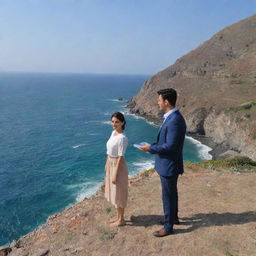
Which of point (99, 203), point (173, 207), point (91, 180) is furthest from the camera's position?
point (91, 180)

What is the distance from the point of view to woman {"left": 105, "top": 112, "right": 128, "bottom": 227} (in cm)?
687

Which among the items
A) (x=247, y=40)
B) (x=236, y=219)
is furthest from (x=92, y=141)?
(x=247, y=40)

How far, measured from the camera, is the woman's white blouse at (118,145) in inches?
268

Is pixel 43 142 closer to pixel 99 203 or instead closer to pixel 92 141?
pixel 92 141

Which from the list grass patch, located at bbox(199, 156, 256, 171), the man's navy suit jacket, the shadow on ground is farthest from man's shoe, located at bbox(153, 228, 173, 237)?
grass patch, located at bbox(199, 156, 256, 171)

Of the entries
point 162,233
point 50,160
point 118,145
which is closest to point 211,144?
point 50,160

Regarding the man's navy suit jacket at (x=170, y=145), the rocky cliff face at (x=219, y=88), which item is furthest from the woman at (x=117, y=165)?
the rocky cliff face at (x=219, y=88)

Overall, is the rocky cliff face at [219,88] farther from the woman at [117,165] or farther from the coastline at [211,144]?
the woman at [117,165]

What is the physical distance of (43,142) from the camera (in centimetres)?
4788

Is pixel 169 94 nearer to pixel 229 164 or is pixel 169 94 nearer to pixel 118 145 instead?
pixel 118 145

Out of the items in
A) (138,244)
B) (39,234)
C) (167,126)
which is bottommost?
(39,234)

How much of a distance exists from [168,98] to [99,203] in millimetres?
5630

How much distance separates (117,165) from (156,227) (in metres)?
2.06

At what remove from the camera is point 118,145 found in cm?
686
